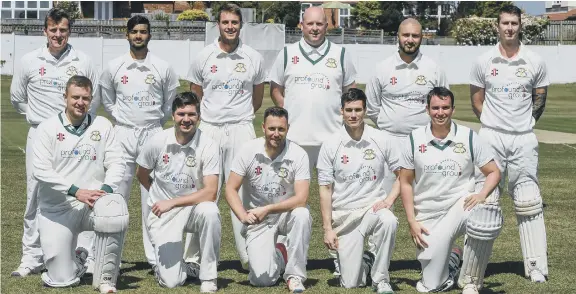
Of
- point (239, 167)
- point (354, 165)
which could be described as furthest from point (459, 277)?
point (239, 167)

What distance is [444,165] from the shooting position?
8695mm

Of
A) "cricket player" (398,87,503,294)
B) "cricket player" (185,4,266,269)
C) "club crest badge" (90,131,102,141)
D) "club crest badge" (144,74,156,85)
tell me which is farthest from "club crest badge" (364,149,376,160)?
"club crest badge" (90,131,102,141)

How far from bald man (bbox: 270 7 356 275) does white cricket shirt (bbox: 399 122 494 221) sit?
1.23 meters

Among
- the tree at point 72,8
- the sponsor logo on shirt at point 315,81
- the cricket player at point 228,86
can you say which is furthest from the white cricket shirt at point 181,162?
the tree at point 72,8

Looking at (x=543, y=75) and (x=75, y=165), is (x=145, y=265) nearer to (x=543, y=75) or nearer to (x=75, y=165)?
(x=75, y=165)

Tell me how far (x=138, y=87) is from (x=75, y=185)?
1328 mm

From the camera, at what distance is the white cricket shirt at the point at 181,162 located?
29.1 ft

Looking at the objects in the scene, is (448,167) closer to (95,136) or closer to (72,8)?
(95,136)

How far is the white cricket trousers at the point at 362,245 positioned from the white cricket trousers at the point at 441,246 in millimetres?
304

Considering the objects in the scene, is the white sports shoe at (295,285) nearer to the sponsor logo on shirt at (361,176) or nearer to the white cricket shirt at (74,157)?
the sponsor logo on shirt at (361,176)

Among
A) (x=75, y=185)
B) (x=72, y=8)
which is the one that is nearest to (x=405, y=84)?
(x=75, y=185)

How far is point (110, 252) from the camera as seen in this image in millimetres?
8406

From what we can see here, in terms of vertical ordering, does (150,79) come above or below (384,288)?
above

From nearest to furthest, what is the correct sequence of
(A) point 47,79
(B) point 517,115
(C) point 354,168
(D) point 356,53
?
(C) point 354,168
(B) point 517,115
(A) point 47,79
(D) point 356,53
